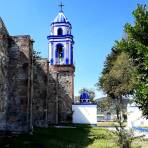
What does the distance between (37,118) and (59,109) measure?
12753 millimetres

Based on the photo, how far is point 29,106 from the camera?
2367 cm

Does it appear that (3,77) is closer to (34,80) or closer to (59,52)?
(34,80)

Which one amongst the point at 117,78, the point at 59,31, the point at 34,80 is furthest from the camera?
the point at 59,31

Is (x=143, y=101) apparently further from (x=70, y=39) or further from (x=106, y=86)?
(x=70, y=39)

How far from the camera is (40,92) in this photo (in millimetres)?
32750

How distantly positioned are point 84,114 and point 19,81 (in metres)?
24.0

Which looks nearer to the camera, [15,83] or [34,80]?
[15,83]

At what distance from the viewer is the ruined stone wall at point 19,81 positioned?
23.1 metres

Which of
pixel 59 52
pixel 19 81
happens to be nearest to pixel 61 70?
pixel 59 52

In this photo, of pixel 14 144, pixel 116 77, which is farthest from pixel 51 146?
pixel 116 77

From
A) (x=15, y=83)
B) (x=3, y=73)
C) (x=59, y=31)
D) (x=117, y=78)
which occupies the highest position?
(x=59, y=31)

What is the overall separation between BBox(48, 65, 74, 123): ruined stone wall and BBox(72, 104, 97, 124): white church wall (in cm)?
133

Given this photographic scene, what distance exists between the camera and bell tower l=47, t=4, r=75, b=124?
41.3m

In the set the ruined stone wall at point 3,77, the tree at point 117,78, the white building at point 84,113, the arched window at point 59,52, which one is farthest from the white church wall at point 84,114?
the ruined stone wall at point 3,77
